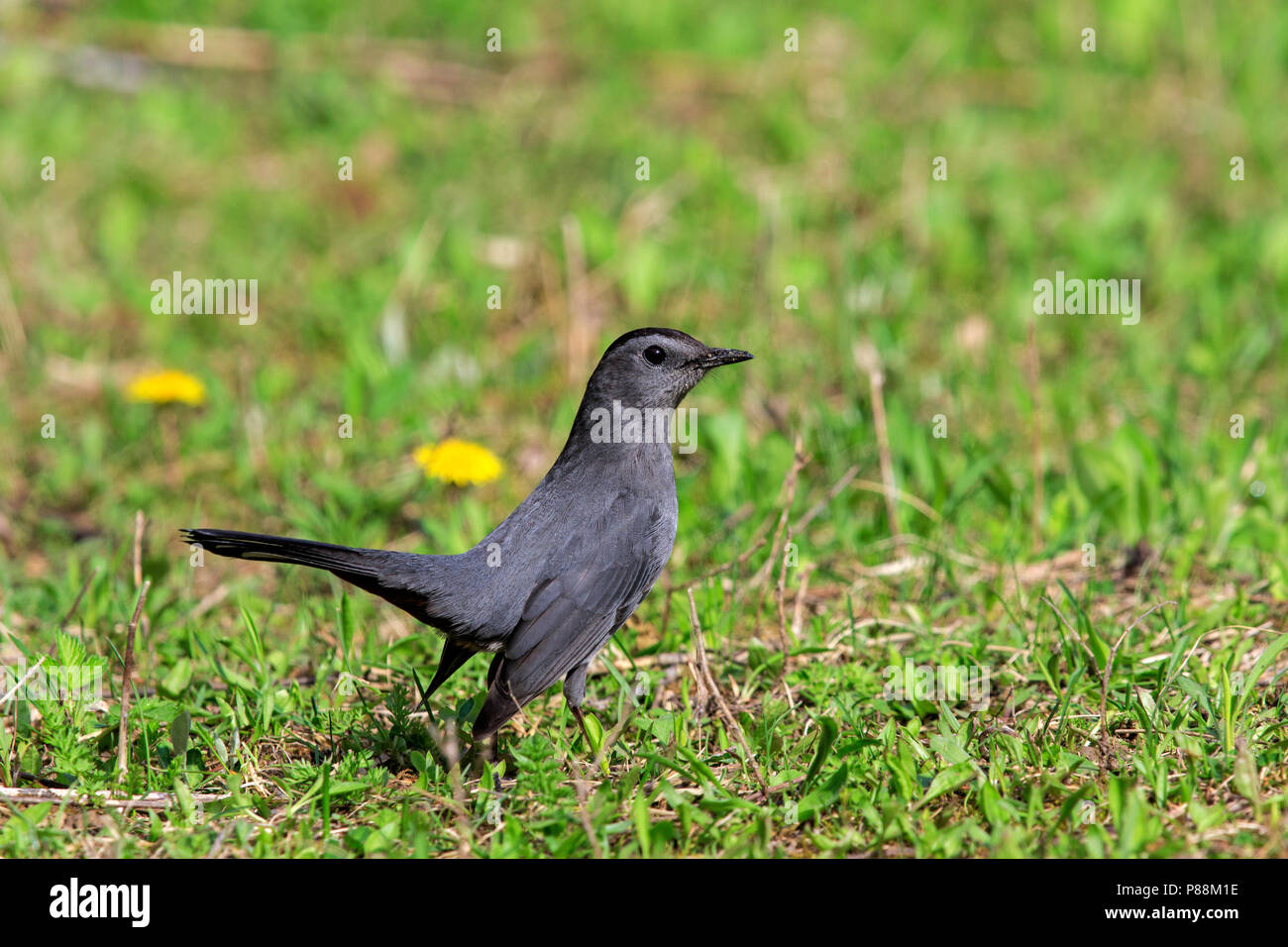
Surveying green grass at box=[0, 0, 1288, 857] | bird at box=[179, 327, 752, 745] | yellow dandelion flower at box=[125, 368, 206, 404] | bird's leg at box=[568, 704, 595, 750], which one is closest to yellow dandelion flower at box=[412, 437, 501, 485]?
green grass at box=[0, 0, 1288, 857]

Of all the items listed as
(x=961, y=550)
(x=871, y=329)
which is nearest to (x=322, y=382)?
(x=871, y=329)

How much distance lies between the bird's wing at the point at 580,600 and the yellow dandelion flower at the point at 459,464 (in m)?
1.31

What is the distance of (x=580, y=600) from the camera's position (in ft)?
13.8

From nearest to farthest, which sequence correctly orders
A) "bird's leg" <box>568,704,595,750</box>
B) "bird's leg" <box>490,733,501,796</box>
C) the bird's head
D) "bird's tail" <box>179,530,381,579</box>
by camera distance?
"bird's tail" <box>179,530,381,579</box> < "bird's leg" <box>490,733,501,796</box> < "bird's leg" <box>568,704,595,750</box> < the bird's head

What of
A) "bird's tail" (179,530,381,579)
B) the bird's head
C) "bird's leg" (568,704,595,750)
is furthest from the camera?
the bird's head

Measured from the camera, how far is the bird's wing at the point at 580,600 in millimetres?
4027

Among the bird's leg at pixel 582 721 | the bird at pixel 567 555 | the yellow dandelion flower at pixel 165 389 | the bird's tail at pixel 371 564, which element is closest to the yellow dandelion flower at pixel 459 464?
the bird at pixel 567 555

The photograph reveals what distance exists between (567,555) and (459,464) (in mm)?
1447

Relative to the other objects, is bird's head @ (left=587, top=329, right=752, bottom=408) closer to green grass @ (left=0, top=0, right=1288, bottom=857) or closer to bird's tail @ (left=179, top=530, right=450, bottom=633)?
green grass @ (left=0, top=0, right=1288, bottom=857)

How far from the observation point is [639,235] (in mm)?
8062

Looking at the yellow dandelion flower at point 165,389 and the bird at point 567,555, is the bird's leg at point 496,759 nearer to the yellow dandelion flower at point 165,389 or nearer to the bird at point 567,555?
the bird at point 567,555

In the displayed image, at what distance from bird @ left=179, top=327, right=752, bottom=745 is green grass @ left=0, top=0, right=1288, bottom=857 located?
10.3 inches

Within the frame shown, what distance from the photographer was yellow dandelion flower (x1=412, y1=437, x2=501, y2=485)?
5.57m

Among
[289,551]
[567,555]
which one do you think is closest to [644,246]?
[567,555]
